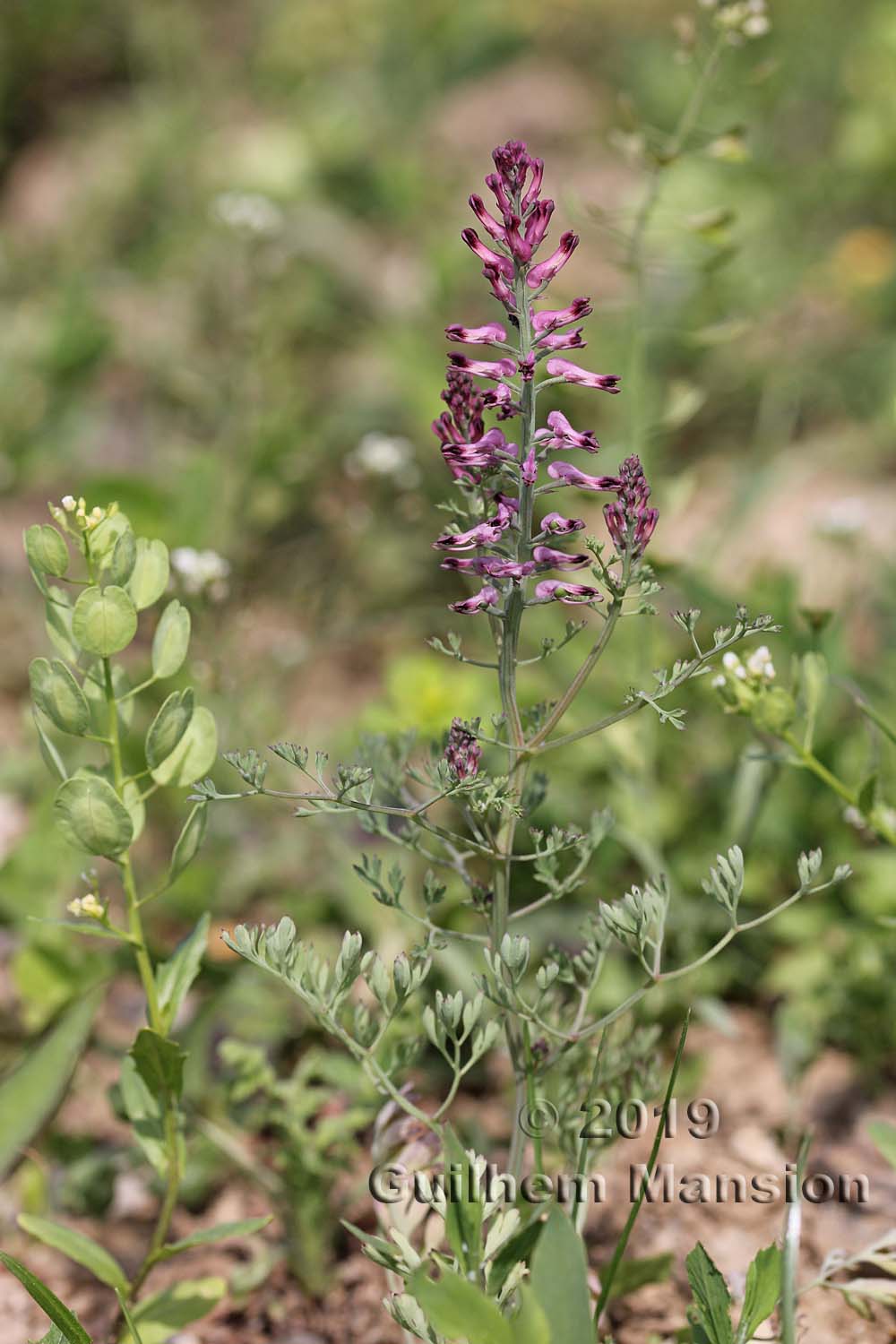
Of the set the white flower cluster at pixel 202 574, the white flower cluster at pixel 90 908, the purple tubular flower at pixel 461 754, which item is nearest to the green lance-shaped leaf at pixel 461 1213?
the purple tubular flower at pixel 461 754

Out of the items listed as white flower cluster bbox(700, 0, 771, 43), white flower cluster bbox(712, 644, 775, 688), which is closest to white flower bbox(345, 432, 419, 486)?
white flower cluster bbox(700, 0, 771, 43)

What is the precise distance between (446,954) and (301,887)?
1.58 ft

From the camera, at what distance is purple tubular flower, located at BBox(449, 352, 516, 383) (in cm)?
108

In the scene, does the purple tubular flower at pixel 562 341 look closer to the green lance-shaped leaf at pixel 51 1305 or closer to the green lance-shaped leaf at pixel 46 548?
the green lance-shaped leaf at pixel 46 548

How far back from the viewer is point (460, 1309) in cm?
102

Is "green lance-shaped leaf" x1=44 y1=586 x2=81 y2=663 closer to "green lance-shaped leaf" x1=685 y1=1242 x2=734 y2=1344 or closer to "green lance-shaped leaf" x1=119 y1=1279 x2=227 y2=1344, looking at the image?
"green lance-shaped leaf" x1=119 y1=1279 x2=227 y2=1344

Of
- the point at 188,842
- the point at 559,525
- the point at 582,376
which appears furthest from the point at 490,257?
the point at 188,842

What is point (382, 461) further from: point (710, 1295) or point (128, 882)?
point (710, 1295)

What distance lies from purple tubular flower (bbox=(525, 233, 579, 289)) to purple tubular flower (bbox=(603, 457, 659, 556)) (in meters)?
0.18

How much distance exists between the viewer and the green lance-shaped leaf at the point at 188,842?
1.28 m

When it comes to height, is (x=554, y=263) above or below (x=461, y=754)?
above

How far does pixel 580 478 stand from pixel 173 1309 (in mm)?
1022

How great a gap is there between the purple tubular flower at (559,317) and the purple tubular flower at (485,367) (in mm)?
41

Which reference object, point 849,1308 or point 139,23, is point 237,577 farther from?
point 139,23
